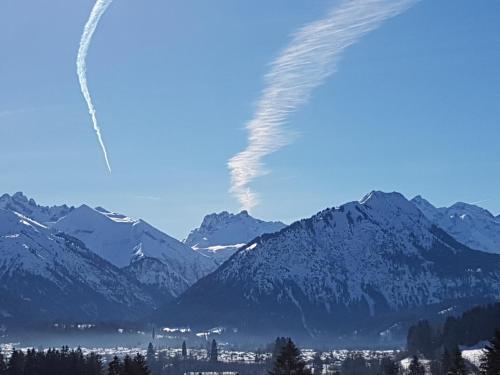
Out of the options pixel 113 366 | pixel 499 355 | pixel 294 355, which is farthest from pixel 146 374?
pixel 499 355

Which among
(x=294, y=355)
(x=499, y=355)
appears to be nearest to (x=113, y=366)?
(x=294, y=355)

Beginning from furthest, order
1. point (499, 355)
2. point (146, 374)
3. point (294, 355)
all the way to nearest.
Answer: point (146, 374) < point (499, 355) < point (294, 355)

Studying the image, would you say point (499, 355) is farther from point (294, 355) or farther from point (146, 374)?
point (146, 374)

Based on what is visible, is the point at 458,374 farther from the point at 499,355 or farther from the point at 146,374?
the point at 146,374

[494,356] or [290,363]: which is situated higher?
[494,356]

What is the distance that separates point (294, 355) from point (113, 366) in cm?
4129

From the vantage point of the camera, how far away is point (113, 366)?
109 m

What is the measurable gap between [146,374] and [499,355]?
147 feet

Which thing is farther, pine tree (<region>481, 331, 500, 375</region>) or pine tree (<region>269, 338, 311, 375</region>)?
pine tree (<region>481, 331, 500, 375</region>)

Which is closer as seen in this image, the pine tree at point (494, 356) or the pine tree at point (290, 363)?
the pine tree at point (290, 363)

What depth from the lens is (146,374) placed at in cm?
10425

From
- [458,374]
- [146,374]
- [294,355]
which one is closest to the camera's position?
[294,355]

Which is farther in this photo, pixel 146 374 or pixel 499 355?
pixel 146 374

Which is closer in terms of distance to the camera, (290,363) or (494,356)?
(290,363)
